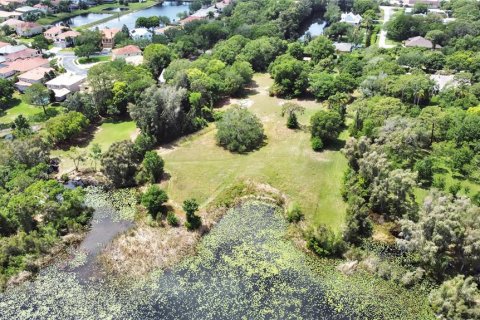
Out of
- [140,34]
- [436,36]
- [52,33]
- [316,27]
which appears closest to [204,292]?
[436,36]

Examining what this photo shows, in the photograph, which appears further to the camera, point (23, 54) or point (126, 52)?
point (126, 52)

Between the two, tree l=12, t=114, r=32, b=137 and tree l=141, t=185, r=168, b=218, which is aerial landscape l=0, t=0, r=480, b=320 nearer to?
tree l=141, t=185, r=168, b=218

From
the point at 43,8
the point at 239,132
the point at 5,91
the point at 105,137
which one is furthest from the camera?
the point at 43,8

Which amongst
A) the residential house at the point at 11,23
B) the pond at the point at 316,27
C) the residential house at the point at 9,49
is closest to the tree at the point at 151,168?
the residential house at the point at 9,49

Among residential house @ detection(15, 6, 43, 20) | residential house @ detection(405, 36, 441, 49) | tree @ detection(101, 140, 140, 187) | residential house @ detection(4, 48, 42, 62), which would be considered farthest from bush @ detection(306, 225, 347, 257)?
residential house @ detection(15, 6, 43, 20)

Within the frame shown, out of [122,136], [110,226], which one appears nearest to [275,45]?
[122,136]

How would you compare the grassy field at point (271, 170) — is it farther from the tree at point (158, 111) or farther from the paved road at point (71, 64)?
the paved road at point (71, 64)

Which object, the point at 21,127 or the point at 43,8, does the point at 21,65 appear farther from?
the point at 43,8
